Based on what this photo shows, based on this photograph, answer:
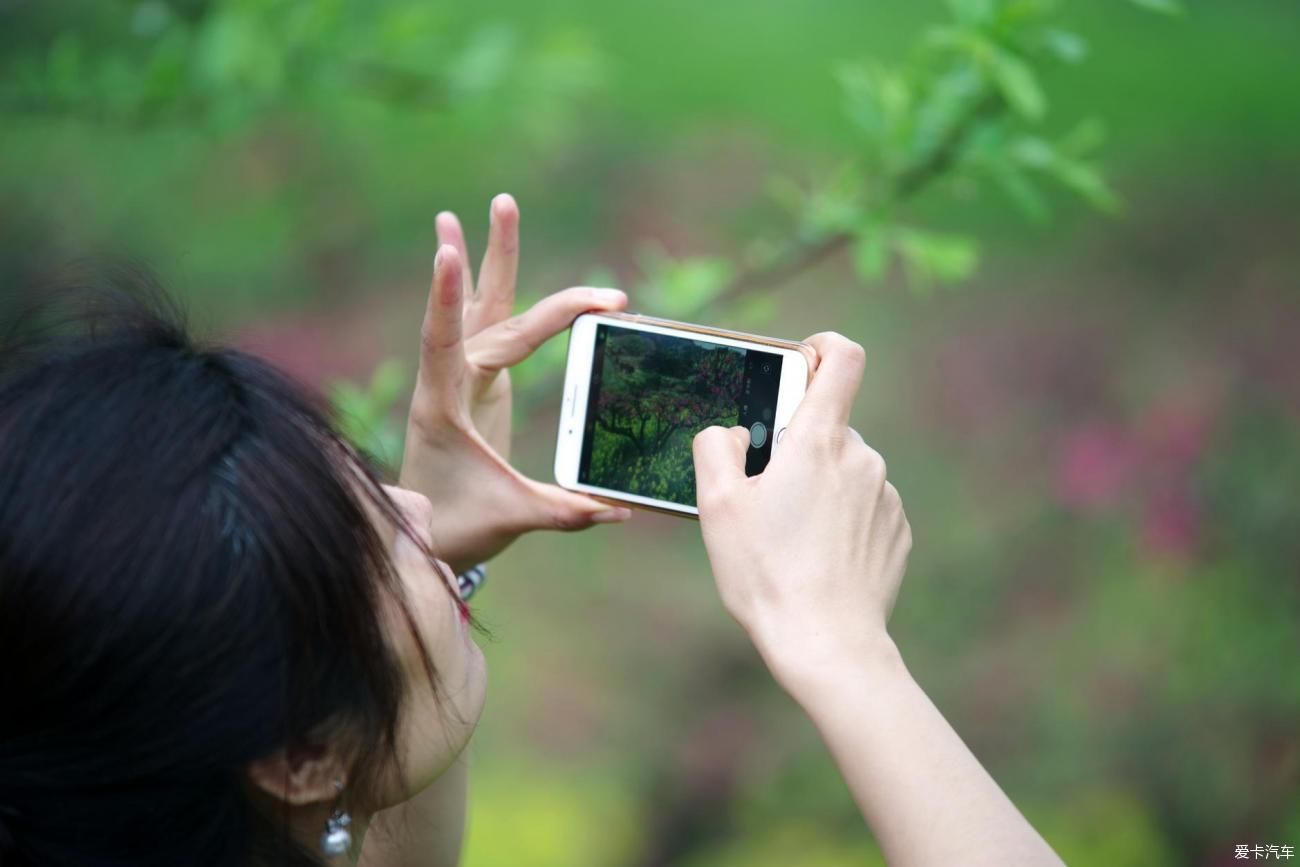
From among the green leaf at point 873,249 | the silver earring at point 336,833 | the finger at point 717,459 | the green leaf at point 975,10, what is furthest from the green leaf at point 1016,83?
the silver earring at point 336,833

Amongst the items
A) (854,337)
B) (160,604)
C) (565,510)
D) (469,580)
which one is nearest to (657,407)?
(565,510)

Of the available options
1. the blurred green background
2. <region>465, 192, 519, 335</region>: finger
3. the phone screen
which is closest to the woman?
the phone screen

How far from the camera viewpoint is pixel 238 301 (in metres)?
2.42

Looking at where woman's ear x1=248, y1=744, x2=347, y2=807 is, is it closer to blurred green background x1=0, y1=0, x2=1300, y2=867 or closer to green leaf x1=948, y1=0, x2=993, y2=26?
green leaf x1=948, y1=0, x2=993, y2=26

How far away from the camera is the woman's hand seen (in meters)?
0.94

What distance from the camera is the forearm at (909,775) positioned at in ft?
2.09

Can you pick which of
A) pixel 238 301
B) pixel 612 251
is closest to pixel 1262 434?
pixel 612 251

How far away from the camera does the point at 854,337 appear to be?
2312mm

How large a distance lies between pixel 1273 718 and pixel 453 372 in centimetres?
167

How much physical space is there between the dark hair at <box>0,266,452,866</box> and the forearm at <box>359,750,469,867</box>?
27cm

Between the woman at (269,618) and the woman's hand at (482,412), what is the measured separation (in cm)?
17

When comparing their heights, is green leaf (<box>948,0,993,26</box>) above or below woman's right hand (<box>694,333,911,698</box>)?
above

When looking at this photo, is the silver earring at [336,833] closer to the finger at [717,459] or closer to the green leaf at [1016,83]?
the finger at [717,459]

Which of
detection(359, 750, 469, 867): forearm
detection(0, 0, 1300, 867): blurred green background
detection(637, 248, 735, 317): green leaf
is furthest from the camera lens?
detection(0, 0, 1300, 867): blurred green background
